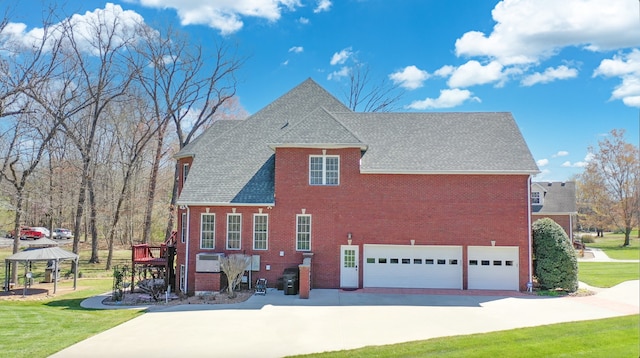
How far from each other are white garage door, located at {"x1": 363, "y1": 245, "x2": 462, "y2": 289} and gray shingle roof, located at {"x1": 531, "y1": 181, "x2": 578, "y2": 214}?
25.8m

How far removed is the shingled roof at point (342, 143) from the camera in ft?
66.1

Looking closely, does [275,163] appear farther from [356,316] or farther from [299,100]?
[356,316]

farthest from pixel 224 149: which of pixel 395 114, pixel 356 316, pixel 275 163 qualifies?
pixel 356 316

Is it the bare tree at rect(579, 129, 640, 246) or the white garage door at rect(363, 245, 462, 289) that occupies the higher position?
the bare tree at rect(579, 129, 640, 246)

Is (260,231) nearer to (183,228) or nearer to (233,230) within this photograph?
(233,230)

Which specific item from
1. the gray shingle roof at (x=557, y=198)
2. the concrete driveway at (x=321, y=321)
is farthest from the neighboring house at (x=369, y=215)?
the gray shingle roof at (x=557, y=198)

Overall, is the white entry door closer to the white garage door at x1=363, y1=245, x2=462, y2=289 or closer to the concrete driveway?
the white garage door at x1=363, y1=245, x2=462, y2=289

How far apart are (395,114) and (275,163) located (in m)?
7.16

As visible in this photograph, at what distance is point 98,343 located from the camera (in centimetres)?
1191

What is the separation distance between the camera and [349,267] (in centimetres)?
2030

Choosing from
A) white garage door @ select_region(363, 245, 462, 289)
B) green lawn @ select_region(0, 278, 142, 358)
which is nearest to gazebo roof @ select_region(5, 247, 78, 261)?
green lawn @ select_region(0, 278, 142, 358)

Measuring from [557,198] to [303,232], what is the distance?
3286 centimetres

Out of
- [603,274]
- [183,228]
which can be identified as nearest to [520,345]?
[183,228]

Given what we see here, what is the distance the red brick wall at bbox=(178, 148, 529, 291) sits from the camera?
65.2ft
